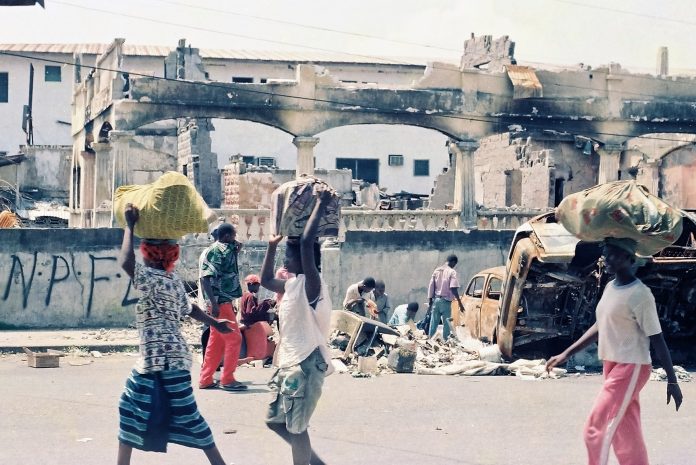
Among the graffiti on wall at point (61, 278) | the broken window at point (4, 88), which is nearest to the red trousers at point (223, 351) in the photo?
the graffiti on wall at point (61, 278)

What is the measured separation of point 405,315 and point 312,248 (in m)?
10.9

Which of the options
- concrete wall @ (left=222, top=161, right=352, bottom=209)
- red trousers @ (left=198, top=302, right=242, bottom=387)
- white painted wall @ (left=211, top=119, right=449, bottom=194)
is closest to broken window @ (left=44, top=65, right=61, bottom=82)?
white painted wall @ (left=211, top=119, right=449, bottom=194)

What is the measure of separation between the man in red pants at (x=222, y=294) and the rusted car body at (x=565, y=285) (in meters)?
3.95

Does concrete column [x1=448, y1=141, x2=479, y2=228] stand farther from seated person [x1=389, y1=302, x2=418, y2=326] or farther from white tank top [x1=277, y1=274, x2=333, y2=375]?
white tank top [x1=277, y1=274, x2=333, y2=375]

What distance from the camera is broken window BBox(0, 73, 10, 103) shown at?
2276 inches

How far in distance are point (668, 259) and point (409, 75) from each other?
147 ft

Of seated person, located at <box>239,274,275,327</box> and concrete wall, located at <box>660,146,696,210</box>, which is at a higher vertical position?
concrete wall, located at <box>660,146,696,210</box>

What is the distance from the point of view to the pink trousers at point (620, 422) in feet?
20.3

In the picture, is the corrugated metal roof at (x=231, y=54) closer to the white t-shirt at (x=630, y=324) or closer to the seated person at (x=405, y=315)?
the seated person at (x=405, y=315)

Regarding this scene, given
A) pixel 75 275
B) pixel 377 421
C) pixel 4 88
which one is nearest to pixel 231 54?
pixel 4 88

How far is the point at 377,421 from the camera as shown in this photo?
921 centimetres

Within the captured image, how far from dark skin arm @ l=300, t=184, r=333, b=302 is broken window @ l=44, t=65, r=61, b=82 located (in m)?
54.7

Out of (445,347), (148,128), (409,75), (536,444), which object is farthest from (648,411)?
(409,75)

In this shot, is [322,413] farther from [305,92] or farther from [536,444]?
[305,92]
